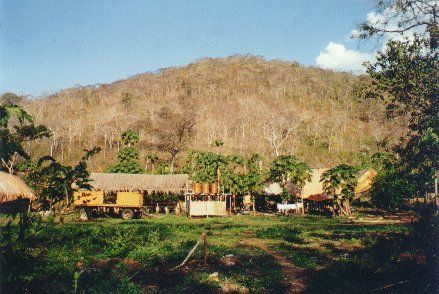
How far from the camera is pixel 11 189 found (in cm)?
571

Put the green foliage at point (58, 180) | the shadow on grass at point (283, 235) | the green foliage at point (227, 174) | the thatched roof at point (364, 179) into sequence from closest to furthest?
the green foliage at point (58, 180) → the shadow on grass at point (283, 235) → the green foliage at point (227, 174) → the thatched roof at point (364, 179)

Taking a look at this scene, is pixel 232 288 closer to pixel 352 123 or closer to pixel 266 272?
pixel 266 272

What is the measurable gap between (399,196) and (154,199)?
Answer: 2428cm

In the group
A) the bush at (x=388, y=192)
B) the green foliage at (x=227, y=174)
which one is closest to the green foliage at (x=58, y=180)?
the green foliage at (x=227, y=174)

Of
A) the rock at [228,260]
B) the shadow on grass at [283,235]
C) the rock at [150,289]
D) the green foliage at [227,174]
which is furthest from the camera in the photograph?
the green foliage at [227,174]

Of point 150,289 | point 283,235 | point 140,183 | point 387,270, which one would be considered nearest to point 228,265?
point 150,289

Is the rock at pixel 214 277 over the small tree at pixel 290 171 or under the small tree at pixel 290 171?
under

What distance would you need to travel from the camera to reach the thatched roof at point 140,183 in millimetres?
33375

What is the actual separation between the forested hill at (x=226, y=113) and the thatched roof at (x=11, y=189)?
183 feet

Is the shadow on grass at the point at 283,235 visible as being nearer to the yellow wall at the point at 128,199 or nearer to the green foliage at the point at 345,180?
the green foliage at the point at 345,180

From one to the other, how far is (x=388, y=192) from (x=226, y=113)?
3049 inches

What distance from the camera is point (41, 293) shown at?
7.23 meters

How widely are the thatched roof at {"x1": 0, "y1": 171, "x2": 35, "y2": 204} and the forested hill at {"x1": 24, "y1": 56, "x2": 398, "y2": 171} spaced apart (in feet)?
183

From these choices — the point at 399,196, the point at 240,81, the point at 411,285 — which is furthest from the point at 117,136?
the point at 411,285
